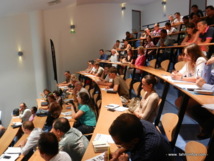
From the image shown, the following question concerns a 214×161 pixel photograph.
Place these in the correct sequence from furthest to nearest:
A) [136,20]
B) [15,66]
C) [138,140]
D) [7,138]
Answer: [136,20] → [15,66] → [7,138] → [138,140]

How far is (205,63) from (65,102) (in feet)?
11.6

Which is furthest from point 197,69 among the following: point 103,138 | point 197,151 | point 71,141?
point 71,141

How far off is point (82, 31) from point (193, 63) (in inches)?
299

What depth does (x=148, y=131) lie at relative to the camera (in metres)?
1.40

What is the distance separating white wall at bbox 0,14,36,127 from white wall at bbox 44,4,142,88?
33.8 inches

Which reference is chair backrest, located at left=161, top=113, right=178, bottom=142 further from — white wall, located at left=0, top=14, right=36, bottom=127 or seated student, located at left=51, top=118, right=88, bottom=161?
white wall, located at left=0, top=14, right=36, bottom=127

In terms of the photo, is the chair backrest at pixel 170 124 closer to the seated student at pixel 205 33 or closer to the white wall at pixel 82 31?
the seated student at pixel 205 33

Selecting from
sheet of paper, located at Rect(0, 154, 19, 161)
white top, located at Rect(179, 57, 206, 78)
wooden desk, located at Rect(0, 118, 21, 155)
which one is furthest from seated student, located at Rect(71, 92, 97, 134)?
wooden desk, located at Rect(0, 118, 21, 155)

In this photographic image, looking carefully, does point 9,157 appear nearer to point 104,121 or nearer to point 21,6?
point 104,121

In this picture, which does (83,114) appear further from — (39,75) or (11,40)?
(11,40)

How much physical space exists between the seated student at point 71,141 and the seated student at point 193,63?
1.44 metres

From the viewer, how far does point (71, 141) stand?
2.52m

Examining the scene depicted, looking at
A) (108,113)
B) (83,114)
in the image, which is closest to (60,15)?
(83,114)

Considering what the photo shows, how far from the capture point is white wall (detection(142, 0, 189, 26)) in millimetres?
9789
